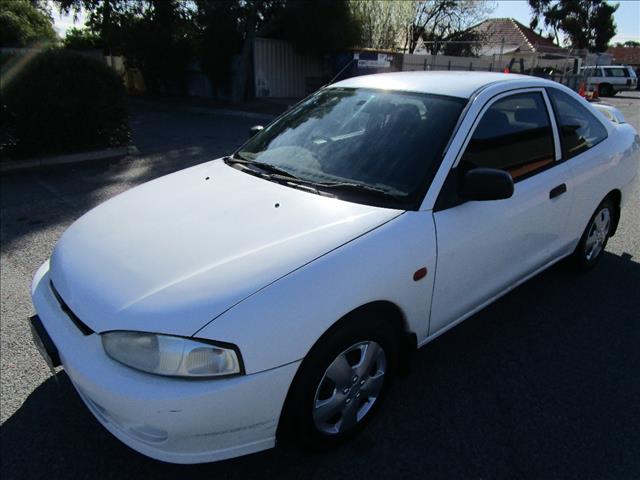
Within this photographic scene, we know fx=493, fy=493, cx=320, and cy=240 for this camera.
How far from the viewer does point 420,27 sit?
33281mm

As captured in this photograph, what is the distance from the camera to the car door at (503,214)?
2574 millimetres

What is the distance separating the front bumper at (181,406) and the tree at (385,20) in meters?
26.7

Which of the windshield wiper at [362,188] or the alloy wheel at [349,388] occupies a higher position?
the windshield wiper at [362,188]

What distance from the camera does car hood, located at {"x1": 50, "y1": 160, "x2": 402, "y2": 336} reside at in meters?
1.94

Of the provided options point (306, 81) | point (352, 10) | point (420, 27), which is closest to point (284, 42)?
point (306, 81)

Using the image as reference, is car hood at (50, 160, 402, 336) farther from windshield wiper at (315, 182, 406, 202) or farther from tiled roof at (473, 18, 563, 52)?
tiled roof at (473, 18, 563, 52)

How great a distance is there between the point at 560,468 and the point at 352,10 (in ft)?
62.1

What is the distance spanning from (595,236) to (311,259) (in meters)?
3.15

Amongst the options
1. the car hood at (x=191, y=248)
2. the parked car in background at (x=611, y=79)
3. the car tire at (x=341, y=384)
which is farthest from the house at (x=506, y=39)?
the car tire at (x=341, y=384)

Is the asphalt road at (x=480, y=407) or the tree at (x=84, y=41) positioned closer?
the asphalt road at (x=480, y=407)

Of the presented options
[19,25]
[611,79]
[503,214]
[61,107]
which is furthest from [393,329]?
[611,79]

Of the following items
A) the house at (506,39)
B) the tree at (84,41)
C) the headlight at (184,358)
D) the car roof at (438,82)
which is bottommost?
the headlight at (184,358)

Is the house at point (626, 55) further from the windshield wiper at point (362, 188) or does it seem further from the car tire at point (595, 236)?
the windshield wiper at point (362, 188)

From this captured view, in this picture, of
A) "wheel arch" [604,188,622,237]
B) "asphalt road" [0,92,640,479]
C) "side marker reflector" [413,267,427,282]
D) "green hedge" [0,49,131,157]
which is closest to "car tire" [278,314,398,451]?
"asphalt road" [0,92,640,479]
